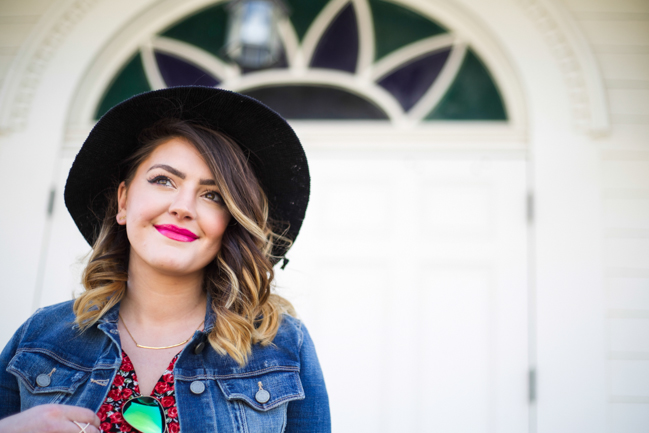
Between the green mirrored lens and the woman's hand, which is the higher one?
the woman's hand

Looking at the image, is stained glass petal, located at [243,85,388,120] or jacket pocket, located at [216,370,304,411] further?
stained glass petal, located at [243,85,388,120]

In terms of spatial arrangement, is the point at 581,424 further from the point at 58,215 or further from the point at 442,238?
the point at 58,215

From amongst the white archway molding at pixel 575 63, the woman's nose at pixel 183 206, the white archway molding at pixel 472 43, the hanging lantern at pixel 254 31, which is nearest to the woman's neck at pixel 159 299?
the woman's nose at pixel 183 206

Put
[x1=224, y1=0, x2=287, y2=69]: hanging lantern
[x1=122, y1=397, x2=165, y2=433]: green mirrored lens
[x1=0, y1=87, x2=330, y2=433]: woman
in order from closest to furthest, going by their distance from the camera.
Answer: [x1=122, y1=397, x2=165, y2=433]: green mirrored lens, [x1=0, y1=87, x2=330, y2=433]: woman, [x1=224, y1=0, x2=287, y2=69]: hanging lantern

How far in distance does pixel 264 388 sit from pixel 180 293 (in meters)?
0.41

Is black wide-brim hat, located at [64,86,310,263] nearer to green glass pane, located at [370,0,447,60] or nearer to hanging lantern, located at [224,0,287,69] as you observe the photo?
hanging lantern, located at [224,0,287,69]

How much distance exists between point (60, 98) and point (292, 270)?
1892mm

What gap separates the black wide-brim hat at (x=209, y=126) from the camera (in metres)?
1.50

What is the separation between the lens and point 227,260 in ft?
5.22

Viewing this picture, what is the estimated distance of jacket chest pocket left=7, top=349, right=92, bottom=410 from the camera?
1.32 meters

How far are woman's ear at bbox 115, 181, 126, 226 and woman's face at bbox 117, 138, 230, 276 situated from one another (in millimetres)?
88

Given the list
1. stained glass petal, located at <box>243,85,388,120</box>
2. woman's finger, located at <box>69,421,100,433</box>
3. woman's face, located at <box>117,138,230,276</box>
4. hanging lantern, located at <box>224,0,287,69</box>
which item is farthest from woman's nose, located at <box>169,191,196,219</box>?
stained glass petal, located at <box>243,85,388,120</box>

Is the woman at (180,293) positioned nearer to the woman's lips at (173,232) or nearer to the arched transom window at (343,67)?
the woman's lips at (173,232)

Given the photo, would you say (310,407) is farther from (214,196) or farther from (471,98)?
(471,98)
